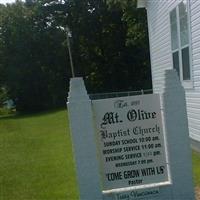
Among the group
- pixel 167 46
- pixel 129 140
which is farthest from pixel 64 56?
pixel 129 140

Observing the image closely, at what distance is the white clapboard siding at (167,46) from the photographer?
9.66 meters

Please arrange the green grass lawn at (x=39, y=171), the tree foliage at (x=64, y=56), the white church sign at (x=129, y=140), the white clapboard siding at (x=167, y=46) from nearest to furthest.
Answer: the white church sign at (x=129, y=140), the green grass lawn at (x=39, y=171), the white clapboard siding at (x=167, y=46), the tree foliage at (x=64, y=56)

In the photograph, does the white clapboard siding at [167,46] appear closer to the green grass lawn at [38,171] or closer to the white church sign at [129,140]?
the green grass lawn at [38,171]

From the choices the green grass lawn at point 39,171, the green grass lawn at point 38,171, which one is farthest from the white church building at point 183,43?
the green grass lawn at point 38,171

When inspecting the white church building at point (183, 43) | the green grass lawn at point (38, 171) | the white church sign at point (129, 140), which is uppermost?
the white church building at point (183, 43)

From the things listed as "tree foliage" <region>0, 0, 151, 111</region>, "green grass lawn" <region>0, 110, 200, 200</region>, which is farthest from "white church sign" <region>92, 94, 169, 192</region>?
"tree foliage" <region>0, 0, 151, 111</region>

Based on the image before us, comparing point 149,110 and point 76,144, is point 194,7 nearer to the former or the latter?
point 149,110

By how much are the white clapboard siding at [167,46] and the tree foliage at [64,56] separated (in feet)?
83.9

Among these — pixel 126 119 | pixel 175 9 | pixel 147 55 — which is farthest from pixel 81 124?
pixel 147 55

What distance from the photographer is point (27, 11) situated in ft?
146

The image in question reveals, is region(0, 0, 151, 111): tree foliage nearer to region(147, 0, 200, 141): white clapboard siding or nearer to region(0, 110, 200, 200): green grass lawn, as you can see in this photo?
region(147, 0, 200, 141): white clapboard siding

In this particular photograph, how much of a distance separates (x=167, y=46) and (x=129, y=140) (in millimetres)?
7877

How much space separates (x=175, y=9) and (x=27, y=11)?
3538 cm

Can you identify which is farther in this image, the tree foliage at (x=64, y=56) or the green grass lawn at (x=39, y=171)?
the tree foliage at (x=64, y=56)
